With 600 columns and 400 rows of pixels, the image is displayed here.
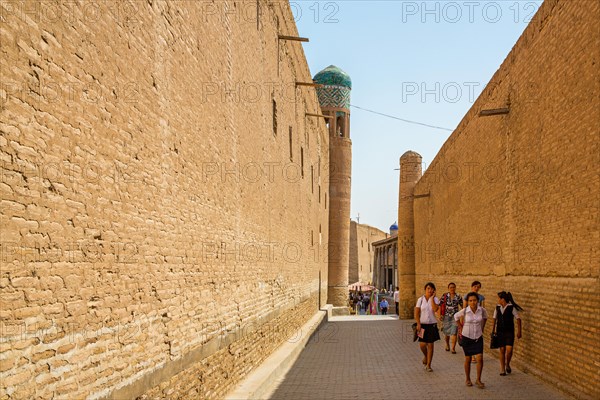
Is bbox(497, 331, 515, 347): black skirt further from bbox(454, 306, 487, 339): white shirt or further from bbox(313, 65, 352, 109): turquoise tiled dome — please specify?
bbox(313, 65, 352, 109): turquoise tiled dome

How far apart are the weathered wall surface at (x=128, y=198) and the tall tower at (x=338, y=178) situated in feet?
65.2

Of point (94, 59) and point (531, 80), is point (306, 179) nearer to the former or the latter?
point (531, 80)

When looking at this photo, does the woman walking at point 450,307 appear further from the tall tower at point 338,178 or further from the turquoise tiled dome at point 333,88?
the turquoise tiled dome at point 333,88

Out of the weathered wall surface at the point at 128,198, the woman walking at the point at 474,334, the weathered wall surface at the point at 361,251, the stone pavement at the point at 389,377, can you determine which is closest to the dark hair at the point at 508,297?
the woman walking at the point at 474,334

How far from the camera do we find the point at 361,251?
51094 millimetres

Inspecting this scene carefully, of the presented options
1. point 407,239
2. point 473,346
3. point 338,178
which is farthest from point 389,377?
point 338,178

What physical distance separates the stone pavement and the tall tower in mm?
14805

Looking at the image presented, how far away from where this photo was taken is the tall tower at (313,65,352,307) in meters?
29.5

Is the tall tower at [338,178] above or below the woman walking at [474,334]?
above

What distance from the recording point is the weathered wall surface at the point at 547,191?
7.02 metres

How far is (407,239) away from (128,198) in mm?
19871

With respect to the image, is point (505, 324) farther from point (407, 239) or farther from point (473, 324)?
point (407, 239)

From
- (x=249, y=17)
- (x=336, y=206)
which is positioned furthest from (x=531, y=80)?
(x=336, y=206)

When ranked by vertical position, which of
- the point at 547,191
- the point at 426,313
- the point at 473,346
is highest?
the point at 547,191
